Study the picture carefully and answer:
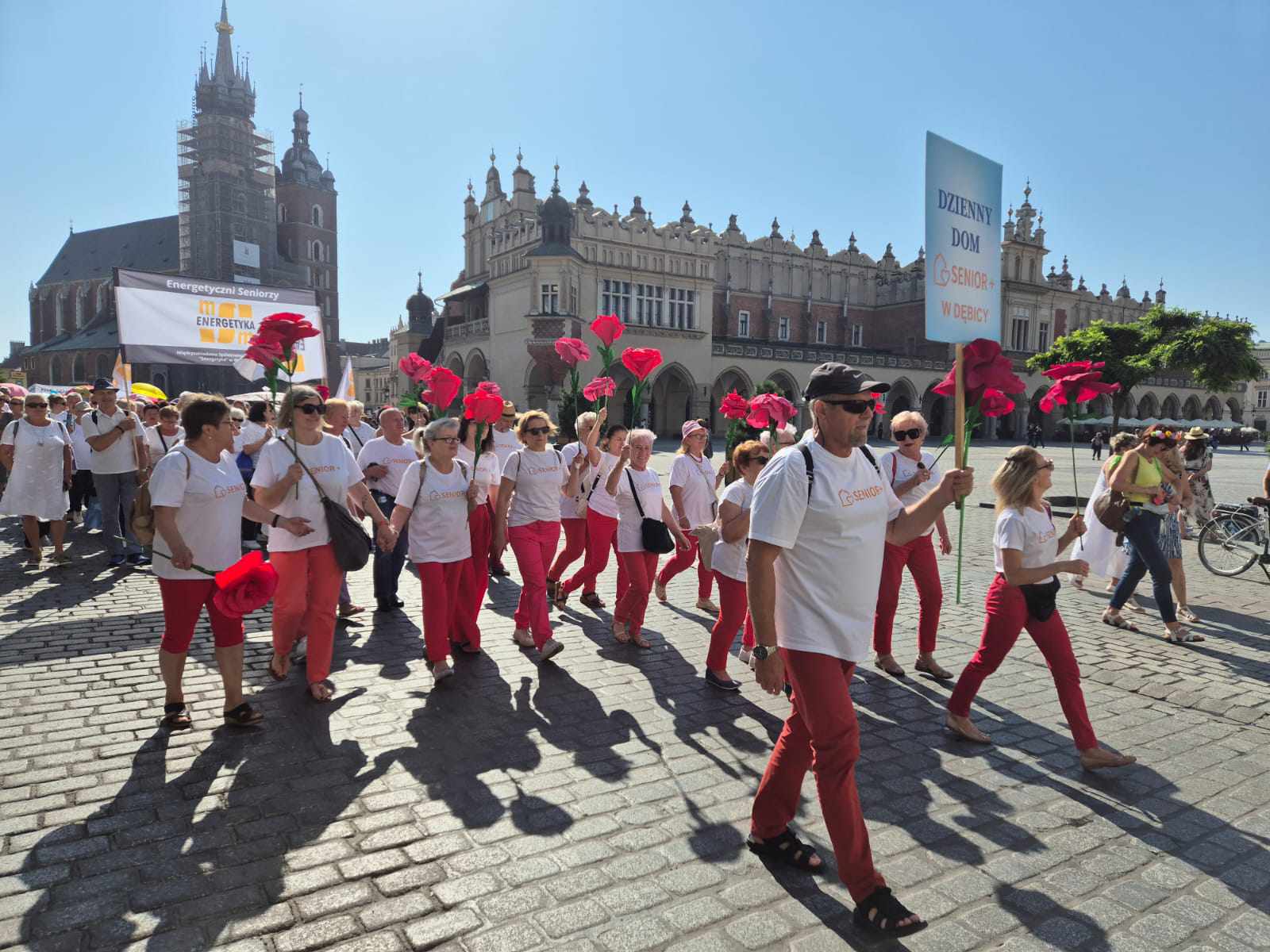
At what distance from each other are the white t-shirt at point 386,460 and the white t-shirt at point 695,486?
2.43 m

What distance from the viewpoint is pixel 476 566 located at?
5.86 metres

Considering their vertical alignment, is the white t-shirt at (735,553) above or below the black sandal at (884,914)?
above

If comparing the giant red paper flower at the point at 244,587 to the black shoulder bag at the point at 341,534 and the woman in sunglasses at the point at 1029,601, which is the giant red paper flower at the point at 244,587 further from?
the woman in sunglasses at the point at 1029,601

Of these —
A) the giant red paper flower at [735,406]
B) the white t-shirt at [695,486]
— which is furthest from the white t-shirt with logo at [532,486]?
the giant red paper flower at [735,406]

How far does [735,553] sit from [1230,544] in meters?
7.26

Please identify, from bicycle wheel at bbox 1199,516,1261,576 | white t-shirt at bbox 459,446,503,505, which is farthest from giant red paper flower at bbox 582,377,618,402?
bicycle wheel at bbox 1199,516,1261,576

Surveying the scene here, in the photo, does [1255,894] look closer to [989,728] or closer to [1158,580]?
[989,728]

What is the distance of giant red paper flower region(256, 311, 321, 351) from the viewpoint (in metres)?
5.05

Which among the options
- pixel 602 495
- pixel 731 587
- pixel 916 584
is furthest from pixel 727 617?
pixel 602 495

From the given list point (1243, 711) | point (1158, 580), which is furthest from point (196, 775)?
point (1158, 580)

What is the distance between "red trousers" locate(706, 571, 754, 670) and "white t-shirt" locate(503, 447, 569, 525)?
1.45 m

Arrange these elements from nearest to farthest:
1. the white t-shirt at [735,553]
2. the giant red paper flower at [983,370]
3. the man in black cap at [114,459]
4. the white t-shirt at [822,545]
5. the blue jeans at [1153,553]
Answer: the white t-shirt at [822,545], the giant red paper flower at [983,370], the white t-shirt at [735,553], the blue jeans at [1153,553], the man in black cap at [114,459]

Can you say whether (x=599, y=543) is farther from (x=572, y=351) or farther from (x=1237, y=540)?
(x=1237, y=540)

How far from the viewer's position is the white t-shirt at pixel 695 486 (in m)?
6.64
